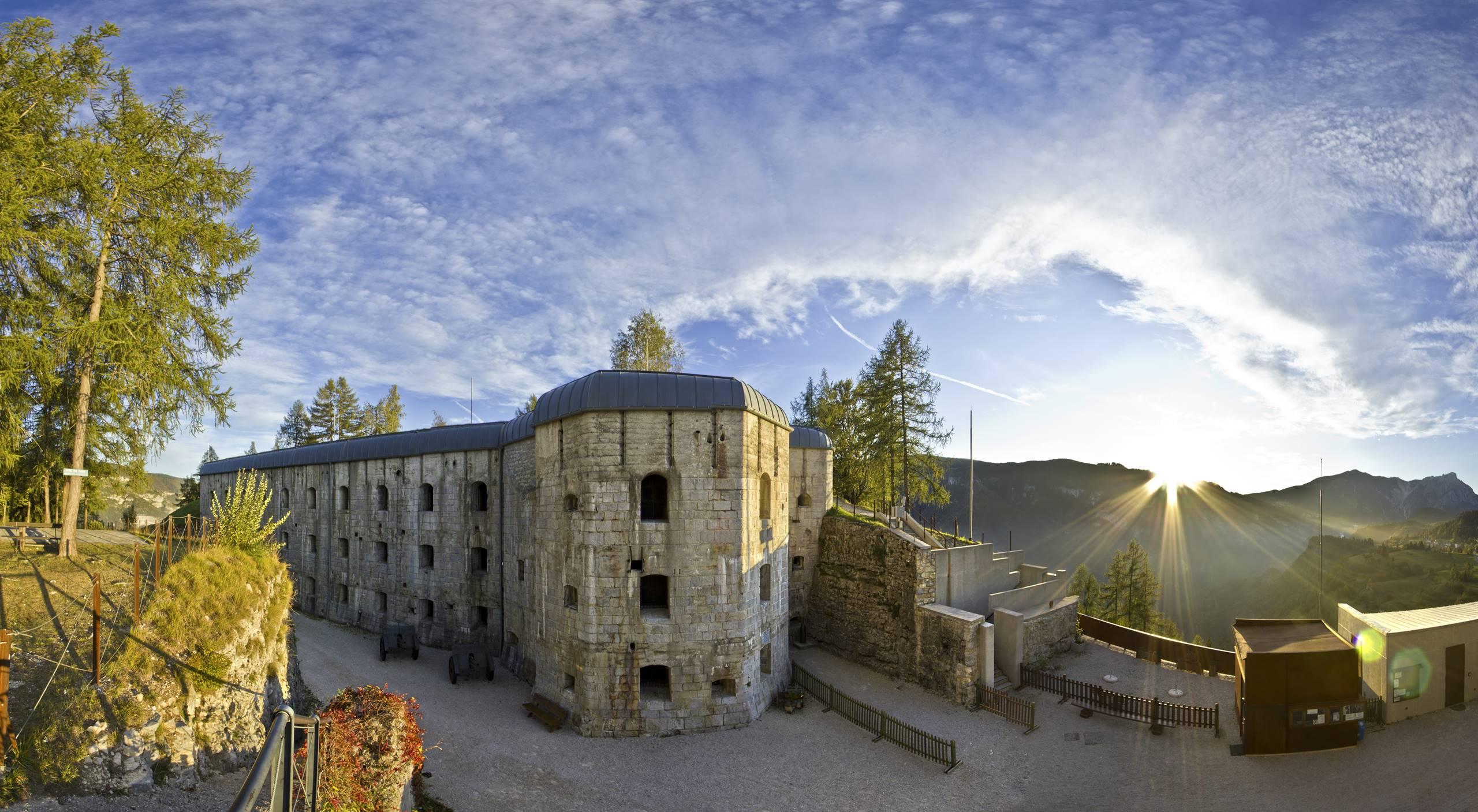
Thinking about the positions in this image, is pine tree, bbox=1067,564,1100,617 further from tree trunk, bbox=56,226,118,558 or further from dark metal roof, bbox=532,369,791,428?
tree trunk, bbox=56,226,118,558

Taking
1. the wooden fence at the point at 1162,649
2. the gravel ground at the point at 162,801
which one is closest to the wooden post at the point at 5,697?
the gravel ground at the point at 162,801

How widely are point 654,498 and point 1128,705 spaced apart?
14857 mm

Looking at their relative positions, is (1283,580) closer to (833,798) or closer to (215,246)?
(833,798)

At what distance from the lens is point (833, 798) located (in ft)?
49.0

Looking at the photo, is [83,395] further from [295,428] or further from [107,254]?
[295,428]

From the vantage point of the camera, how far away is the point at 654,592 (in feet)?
66.1

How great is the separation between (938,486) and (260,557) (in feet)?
99.9

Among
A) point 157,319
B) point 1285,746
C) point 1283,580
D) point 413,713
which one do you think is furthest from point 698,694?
point 1283,580

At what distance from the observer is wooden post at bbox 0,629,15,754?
869 cm

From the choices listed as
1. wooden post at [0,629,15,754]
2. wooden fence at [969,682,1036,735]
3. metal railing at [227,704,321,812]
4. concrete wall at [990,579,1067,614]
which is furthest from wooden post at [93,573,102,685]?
concrete wall at [990,579,1067,614]

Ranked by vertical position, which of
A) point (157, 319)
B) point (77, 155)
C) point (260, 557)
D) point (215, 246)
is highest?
point (77, 155)

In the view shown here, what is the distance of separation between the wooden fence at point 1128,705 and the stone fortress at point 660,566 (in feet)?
3.80

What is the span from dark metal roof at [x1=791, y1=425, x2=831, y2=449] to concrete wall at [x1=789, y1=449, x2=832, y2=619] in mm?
191

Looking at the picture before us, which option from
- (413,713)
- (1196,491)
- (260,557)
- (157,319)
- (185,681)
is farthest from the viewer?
(1196,491)
